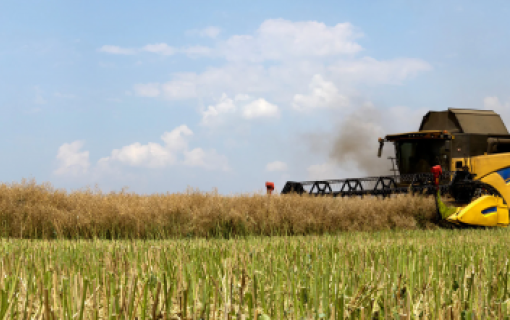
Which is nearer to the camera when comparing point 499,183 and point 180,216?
point 180,216

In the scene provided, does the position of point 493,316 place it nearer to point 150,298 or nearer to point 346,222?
point 150,298

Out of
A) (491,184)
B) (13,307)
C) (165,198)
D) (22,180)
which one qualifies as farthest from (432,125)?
(13,307)

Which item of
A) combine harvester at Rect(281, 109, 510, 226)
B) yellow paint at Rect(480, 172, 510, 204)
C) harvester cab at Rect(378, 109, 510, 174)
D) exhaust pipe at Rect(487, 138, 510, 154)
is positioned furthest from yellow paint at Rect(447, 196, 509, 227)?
exhaust pipe at Rect(487, 138, 510, 154)

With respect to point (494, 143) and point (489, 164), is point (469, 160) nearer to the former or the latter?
point (489, 164)

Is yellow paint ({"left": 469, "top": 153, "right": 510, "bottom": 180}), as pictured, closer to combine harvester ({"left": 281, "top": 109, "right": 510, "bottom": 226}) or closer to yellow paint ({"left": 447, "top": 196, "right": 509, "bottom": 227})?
combine harvester ({"left": 281, "top": 109, "right": 510, "bottom": 226})

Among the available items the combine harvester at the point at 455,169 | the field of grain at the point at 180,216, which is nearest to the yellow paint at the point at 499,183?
the combine harvester at the point at 455,169

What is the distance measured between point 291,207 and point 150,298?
652 centimetres

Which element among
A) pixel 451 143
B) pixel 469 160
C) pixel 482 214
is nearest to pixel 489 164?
pixel 469 160

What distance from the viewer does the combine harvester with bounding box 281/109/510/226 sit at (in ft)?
29.8

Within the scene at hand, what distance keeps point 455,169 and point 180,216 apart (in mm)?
6431

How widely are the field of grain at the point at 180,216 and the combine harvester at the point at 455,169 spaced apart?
1.21 m

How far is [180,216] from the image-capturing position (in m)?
8.11

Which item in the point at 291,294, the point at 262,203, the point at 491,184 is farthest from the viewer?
the point at 491,184

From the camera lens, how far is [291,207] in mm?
8609
